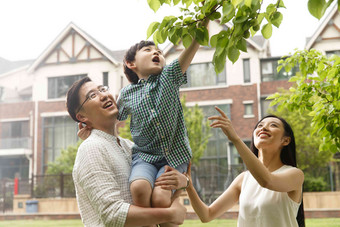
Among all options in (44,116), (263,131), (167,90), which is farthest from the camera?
(44,116)

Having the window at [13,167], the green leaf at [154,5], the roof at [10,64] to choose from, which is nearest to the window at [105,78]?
the window at [13,167]

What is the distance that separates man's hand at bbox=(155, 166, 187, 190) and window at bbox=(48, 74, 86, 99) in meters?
10.4

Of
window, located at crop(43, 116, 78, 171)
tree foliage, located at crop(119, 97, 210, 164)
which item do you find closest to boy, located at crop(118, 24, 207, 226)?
tree foliage, located at crop(119, 97, 210, 164)

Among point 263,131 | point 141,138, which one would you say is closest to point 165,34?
point 141,138

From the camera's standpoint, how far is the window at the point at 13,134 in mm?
11805

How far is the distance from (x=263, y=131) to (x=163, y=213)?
0.61 metres

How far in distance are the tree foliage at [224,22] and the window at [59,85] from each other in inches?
411

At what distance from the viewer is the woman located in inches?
54.2

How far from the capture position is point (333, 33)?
959cm

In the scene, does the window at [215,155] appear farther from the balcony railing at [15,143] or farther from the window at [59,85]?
the balcony railing at [15,143]

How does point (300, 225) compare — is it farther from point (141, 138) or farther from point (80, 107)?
point (80, 107)

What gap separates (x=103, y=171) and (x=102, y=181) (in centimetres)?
3

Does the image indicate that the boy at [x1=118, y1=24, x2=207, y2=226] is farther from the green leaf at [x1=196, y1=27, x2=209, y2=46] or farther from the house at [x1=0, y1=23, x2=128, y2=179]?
the house at [x1=0, y1=23, x2=128, y2=179]

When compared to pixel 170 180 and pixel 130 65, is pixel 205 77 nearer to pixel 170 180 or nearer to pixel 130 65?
pixel 130 65
